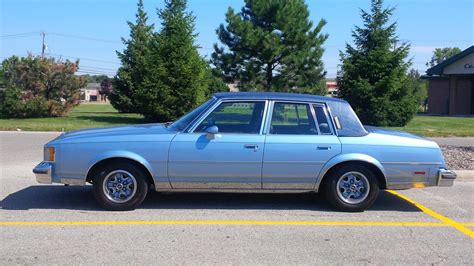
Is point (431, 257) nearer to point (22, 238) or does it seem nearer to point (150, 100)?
point (22, 238)

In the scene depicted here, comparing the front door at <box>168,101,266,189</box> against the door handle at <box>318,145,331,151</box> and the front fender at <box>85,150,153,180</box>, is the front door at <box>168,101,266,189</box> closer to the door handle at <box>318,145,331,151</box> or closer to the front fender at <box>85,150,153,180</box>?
the front fender at <box>85,150,153,180</box>

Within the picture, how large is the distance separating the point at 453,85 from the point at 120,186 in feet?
119

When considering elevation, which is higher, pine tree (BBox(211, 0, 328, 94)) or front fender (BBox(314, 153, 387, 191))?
pine tree (BBox(211, 0, 328, 94))

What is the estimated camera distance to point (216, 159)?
6633mm

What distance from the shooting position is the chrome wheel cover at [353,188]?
22.5 feet

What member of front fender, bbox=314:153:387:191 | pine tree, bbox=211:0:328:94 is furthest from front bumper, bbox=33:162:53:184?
pine tree, bbox=211:0:328:94

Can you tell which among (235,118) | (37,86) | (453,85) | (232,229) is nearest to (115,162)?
(235,118)

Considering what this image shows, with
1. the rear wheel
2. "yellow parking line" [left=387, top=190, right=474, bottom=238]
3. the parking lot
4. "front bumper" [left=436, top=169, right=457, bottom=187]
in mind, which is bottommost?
the parking lot

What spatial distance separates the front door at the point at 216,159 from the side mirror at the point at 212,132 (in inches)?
0.5

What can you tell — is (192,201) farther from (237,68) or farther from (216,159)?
(237,68)

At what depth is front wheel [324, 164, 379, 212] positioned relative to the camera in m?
6.82

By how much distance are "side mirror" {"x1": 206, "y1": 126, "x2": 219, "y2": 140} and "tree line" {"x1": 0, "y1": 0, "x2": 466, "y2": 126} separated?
52.4 feet

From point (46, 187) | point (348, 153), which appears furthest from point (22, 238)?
point (348, 153)

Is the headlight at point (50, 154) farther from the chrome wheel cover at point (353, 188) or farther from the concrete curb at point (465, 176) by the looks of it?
the concrete curb at point (465, 176)
